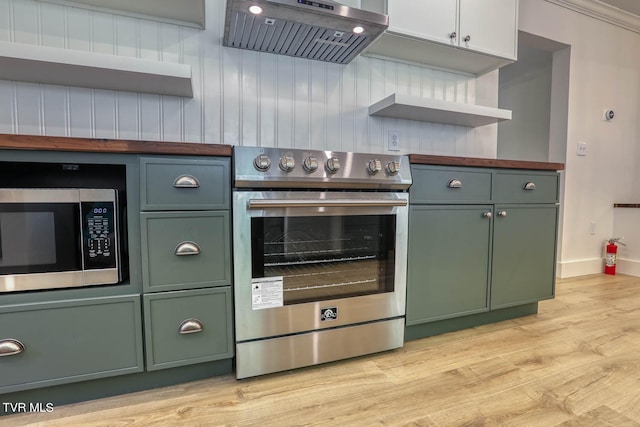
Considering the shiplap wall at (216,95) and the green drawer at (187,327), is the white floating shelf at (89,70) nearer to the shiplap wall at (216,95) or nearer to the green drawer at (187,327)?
the shiplap wall at (216,95)

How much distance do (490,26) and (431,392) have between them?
6.66ft

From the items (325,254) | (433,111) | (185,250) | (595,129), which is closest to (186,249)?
(185,250)

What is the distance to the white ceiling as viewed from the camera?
2.87 metres

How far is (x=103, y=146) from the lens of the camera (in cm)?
106

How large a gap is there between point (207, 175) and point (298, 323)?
0.72 meters

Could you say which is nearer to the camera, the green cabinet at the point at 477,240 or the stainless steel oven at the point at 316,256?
the stainless steel oven at the point at 316,256

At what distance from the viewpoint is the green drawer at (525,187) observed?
172 centimetres

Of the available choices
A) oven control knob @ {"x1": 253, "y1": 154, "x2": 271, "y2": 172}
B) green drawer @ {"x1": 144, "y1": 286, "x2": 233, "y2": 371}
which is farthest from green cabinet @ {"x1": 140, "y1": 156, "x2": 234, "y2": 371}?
oven control knob @ {"x1": 253, "y1": 154, "x2": 271, "y2": 172}

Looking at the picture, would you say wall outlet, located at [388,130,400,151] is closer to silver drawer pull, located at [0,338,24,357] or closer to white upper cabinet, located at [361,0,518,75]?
white upper cabinet, located at [361,0,518,75]

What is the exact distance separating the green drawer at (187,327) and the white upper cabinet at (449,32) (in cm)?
159

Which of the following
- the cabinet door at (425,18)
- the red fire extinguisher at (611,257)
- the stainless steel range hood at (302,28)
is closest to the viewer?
the stainless steel range hood at (302,28)

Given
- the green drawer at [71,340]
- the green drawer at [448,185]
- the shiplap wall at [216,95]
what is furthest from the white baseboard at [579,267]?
the green drawer at [71,340]

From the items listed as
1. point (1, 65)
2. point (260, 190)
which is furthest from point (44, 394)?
point (1, 65)

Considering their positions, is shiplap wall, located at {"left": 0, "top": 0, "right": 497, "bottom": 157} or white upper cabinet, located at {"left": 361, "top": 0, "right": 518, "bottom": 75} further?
white upper cabinet, located at {"left": 361, "top": 0, "right": 518, "bottom": 75}
